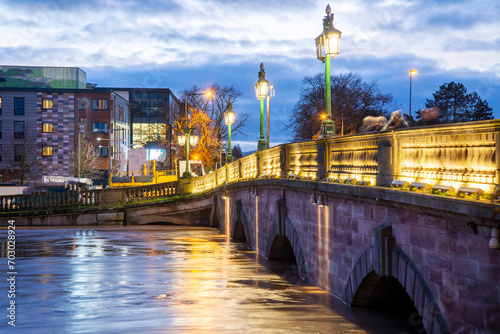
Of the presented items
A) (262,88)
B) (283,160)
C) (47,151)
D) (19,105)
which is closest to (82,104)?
(47,151)

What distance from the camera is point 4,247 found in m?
27.4

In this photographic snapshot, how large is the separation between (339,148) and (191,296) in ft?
16.3

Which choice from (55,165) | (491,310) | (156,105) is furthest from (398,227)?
(156,105)

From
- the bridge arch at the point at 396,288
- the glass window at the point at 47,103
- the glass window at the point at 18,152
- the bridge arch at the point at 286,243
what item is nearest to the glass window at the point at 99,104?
the glass window at the point at 47,103

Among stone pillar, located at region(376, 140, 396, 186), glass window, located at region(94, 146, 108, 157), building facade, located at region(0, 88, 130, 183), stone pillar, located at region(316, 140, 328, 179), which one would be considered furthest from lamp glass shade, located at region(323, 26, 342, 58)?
glass window, located at region(94, 146, 108, 157)

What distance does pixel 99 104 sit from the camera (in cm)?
8750

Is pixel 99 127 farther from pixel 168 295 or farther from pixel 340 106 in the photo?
pixel 168 295

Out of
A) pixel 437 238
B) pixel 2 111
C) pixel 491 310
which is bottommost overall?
pixel 491 310

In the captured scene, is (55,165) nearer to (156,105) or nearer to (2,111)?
(2,111)

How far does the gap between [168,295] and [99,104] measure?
7518 centimetres

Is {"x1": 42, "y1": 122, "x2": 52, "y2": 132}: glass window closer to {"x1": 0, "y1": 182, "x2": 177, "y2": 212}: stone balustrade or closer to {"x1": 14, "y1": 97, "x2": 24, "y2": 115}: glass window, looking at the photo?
{"x1": 14, "y1": 97, "x2": 24, "y2": 115}: glass window

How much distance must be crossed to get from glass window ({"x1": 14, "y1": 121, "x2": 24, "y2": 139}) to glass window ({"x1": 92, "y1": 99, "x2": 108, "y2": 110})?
30.6ft

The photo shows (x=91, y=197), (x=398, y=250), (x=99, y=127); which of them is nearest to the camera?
(x=398, y=250)

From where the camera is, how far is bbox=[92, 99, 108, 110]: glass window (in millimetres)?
87125
